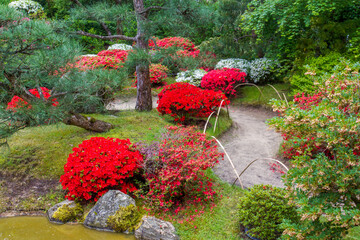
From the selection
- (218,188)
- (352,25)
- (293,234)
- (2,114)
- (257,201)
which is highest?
(352,25)

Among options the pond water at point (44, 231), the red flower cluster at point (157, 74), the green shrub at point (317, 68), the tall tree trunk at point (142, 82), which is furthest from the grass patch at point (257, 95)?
the pond water at point (44, 231)

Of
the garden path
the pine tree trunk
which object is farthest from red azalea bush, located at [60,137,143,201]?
the garden path

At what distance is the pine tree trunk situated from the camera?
6480 mm

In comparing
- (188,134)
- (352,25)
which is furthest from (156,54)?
(352,25)

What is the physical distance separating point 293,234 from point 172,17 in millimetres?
5793

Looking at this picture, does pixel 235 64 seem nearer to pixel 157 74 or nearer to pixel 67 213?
pixel 157 74

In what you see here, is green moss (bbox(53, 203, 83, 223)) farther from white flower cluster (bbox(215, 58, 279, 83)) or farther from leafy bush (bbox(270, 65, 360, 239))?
white flower cluster (bbox(215, 58, 279, 83))

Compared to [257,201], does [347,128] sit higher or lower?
higher

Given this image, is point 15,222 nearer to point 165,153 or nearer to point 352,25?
point 165,153

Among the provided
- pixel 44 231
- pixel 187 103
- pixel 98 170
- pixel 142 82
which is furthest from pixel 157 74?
pixel 44 231

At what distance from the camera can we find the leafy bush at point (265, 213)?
12.4 feet

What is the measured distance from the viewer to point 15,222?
452cm

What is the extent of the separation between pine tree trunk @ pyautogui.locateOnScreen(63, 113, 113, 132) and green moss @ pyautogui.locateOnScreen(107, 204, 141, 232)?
2905 millimetres

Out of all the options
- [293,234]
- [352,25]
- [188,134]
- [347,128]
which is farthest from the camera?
[352,25]
